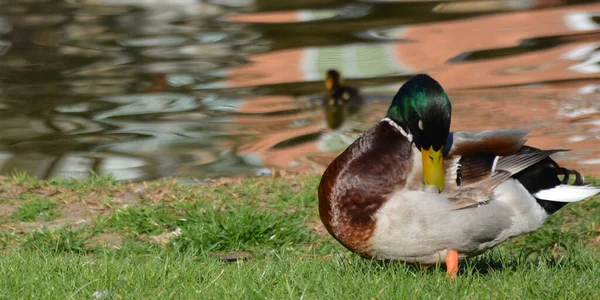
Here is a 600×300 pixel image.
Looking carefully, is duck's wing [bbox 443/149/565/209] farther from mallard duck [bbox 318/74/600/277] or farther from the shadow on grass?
the shadow on grass

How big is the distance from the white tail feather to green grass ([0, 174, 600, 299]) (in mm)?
293

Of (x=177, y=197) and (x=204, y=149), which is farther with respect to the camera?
(x=204, y=149)

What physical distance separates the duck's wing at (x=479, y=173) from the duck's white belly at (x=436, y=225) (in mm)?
43

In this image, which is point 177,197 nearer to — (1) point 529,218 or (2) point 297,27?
(1) point 529,218

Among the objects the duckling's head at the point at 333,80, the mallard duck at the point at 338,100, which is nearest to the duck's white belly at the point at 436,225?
the mallard duck at the point at 338,100

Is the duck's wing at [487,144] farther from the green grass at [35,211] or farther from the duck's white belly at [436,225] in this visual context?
the green grass at [35,211]

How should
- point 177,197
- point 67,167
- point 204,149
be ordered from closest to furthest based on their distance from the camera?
1. point 177,197
2. point 67,167
3. point 204,149

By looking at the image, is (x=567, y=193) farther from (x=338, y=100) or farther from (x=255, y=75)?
(x=255, y=75)

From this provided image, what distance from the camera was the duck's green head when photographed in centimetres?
405

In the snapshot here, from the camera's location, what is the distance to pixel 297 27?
43.5 feet

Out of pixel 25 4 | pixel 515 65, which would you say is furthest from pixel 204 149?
pixel 25 4

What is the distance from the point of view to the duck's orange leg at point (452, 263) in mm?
4117

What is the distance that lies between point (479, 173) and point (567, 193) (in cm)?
44

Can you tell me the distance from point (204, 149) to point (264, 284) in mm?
4594
